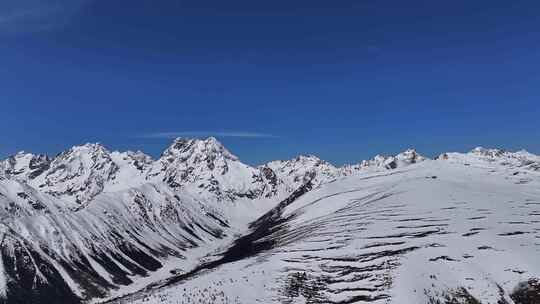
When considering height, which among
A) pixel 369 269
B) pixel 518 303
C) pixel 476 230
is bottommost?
pixel 518 303

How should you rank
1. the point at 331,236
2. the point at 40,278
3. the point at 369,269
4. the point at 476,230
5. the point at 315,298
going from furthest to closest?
the point at 40,278 < the point at 331,236 < the point at 476,230 < the point at 369,269 < the point at 315,298

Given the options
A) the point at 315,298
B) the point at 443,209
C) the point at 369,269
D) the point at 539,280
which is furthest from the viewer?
the point at 443,209

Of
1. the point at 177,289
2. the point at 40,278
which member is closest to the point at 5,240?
the point at 40,278

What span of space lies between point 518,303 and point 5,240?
174 metres

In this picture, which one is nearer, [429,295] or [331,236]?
[429,295]

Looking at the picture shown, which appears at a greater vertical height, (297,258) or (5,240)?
(5,240)

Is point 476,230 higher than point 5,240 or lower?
lower

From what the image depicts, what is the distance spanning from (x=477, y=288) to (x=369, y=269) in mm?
11677

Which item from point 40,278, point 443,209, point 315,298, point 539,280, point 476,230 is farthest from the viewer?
point 40,278

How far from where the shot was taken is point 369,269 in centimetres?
6041

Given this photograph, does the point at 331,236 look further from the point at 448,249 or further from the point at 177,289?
the point at 177,289

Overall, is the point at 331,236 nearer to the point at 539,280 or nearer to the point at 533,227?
the point at 533,227

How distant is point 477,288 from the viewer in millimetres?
53219

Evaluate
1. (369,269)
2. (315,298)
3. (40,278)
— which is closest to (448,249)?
(369,269)
